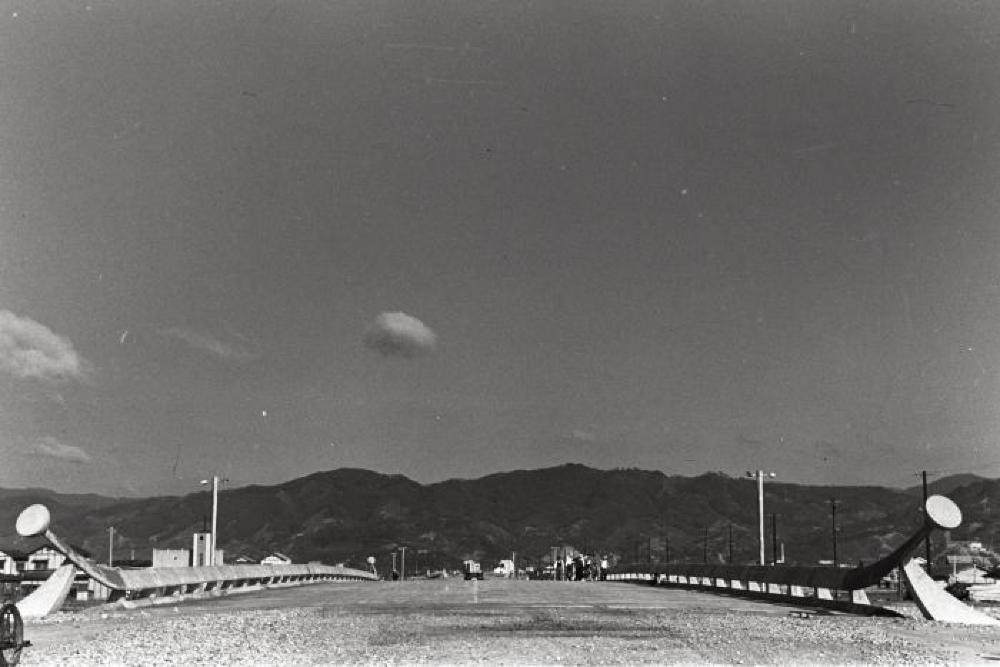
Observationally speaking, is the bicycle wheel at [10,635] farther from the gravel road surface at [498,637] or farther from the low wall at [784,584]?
the low wall at [784,584]

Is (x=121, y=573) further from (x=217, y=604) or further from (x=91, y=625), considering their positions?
(x=91, y=625)

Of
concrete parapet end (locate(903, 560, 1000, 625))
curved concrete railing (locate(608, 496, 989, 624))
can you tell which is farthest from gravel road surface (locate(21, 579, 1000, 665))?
curved concrete railing (locate(608, 496, 989, 624))

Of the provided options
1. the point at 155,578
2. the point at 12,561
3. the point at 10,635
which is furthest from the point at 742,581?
the point at 12,561

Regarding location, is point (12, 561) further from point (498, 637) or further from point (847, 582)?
point (498, 637)

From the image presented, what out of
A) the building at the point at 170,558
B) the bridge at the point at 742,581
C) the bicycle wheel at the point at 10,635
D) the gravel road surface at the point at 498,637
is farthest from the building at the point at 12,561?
the bicycle wheel at the point at 10,635

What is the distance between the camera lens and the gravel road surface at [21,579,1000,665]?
1284 cm

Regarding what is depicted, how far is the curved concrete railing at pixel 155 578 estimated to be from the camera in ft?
71.8

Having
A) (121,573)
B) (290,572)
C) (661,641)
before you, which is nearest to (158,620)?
(121,573)

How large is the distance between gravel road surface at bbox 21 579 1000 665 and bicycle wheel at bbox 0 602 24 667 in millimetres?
951

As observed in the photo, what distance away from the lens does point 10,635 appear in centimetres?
1154

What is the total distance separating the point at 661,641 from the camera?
14.7m

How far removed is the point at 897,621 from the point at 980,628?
5.69ft

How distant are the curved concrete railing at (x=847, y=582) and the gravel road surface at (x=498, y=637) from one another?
699mm

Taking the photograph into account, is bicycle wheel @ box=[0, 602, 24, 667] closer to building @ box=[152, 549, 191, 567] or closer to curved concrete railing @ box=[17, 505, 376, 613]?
curved concrete railing @ box=[17, 505, 376, 613]
